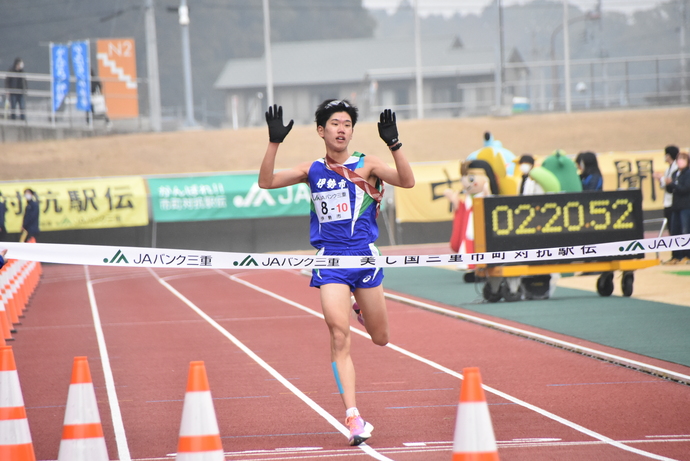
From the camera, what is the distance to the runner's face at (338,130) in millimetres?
6453

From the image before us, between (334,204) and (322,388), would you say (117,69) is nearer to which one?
(322,388)

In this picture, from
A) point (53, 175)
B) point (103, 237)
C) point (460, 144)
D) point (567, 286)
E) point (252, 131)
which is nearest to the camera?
point (567, 286)

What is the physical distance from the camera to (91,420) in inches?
210

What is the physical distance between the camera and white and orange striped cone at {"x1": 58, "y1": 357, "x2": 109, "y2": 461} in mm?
5254

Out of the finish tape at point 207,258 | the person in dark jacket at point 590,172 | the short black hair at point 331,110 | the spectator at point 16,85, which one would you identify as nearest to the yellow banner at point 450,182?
the person in dark jacket at point 590,172

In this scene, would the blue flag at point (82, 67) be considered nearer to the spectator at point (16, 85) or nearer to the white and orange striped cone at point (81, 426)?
the spectator at point (16, 85)

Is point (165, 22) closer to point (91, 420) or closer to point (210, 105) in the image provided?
point (210, 105)

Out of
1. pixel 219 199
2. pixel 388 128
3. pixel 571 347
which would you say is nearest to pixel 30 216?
pixel 219 199

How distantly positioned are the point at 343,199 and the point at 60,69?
34.0 m

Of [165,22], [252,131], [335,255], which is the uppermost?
[165,22]

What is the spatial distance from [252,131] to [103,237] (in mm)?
21326

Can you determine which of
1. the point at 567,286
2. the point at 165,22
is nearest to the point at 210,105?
the point at 165,22

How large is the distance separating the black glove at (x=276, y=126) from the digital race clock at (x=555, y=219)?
25.5 feet

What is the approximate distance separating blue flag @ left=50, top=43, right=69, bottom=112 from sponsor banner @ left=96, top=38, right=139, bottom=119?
5528 mm
